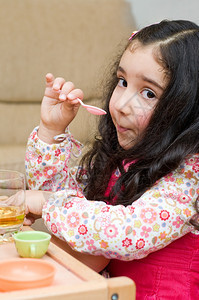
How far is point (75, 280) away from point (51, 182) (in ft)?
2.00

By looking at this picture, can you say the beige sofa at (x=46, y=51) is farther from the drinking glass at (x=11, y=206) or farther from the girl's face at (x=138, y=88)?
the drinking glass at (x=11, y=206)

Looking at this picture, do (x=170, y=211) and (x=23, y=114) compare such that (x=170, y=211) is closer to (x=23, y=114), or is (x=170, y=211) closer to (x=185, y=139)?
(x=185, y=139)

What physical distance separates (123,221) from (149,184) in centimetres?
17

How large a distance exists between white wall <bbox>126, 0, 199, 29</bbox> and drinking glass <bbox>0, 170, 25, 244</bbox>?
5.84 feet

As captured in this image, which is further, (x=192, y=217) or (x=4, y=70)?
(x=4, y=70)

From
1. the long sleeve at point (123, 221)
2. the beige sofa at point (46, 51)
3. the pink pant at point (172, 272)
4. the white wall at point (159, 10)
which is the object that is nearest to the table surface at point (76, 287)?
the long sleeve at point (123, 221)

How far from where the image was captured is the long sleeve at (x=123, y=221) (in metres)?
0.95

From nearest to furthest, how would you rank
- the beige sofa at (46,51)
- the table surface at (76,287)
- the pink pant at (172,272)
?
the table surface at (76,287) → the pink pant at (172,272) → the beige sofa at (46,51)

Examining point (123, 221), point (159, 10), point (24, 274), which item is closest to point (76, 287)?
point (24, 274)

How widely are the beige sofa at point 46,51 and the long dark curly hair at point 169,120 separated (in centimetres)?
112

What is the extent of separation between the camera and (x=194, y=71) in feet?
3.73

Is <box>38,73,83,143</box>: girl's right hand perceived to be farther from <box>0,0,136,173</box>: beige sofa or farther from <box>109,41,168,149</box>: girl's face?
<box>0,0,136,173</box>: beige sofa

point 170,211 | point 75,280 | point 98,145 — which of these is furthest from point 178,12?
point 75,280

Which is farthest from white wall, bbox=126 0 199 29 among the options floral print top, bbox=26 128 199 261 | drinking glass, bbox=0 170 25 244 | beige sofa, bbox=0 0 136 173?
drinking glass, bbox=0 170 25 244
